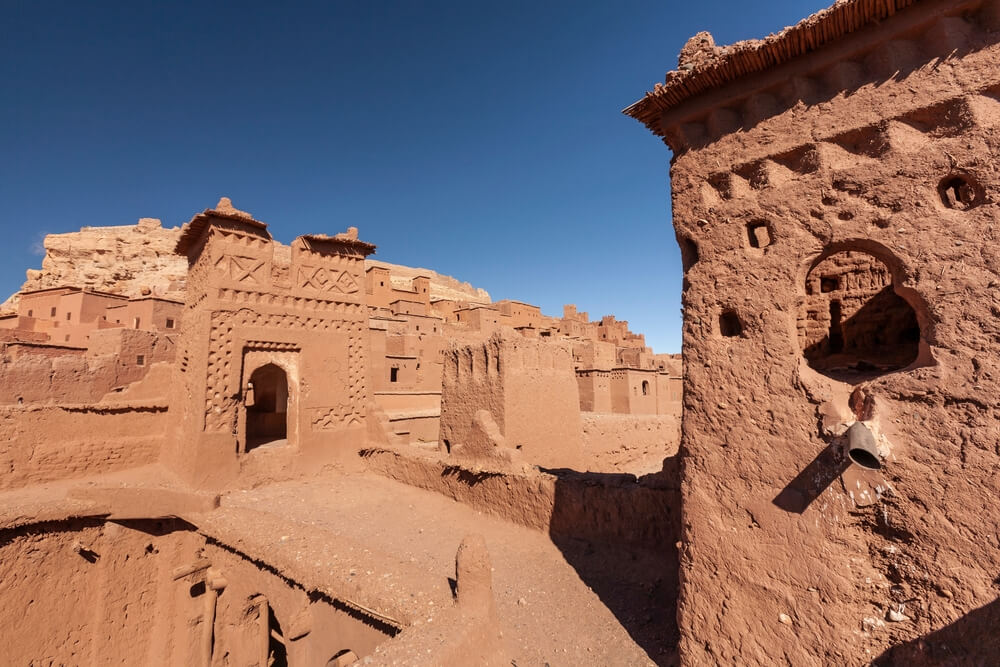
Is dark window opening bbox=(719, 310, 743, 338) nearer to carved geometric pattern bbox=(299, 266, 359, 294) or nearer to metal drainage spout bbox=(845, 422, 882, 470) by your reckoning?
metal drainage spout bbox=(845, 422, 882, 470)

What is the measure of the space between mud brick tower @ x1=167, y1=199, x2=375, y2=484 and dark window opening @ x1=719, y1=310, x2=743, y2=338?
30.8 ft

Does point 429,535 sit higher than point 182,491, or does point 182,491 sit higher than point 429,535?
point 182,491

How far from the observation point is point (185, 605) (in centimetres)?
897

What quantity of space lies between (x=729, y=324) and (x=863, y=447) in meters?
1.56

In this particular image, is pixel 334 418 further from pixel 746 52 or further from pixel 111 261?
pixel 111 261

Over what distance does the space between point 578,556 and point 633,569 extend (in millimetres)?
902

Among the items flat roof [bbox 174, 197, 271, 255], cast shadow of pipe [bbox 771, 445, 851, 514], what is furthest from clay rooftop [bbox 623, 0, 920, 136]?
flat roof [bbox 174, 197, 271, 255]

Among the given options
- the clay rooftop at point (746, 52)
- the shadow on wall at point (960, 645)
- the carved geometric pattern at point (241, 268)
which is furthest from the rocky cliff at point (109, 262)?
the shadow on wall at point (960, 645)

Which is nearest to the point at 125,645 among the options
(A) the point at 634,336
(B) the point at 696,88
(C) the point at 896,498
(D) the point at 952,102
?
(C) the point at 896,498

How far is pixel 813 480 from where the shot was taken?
12.7ft

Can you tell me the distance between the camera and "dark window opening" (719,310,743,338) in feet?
15.0

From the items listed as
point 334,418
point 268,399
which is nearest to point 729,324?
point 334,418

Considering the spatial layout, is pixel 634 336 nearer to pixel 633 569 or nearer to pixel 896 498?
pixel 633 569

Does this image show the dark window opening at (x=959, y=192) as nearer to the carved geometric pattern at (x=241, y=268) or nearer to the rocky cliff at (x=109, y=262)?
the carved geometric pattern at (x=241, y=268)
